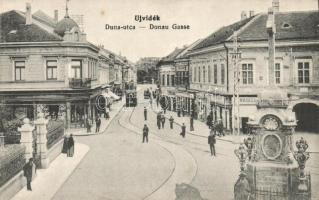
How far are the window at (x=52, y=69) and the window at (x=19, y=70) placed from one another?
4.61 feet

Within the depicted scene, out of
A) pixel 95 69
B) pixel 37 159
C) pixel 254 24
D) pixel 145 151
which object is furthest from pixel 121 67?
pixel 37 159

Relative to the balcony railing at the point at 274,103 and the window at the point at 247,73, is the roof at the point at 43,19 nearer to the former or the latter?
the window at the point at 247,73

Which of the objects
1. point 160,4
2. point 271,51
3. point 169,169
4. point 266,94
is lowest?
point 169,169

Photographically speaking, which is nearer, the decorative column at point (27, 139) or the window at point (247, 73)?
the decorative column at point (27, 139)

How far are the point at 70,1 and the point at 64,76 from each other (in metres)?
11.4

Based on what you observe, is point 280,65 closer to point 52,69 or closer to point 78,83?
point 78,83

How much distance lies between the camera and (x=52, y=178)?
1276cm

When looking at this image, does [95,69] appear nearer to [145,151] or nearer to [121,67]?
[145,151]

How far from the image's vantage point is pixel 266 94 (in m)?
10.2

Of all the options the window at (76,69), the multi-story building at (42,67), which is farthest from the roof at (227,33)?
the window at (76,69)

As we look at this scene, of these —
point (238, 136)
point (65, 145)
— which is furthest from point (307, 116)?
point (65, 145)

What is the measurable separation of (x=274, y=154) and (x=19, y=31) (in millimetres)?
17453

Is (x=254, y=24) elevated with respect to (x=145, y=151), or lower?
elevated

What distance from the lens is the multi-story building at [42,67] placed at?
877 inches
